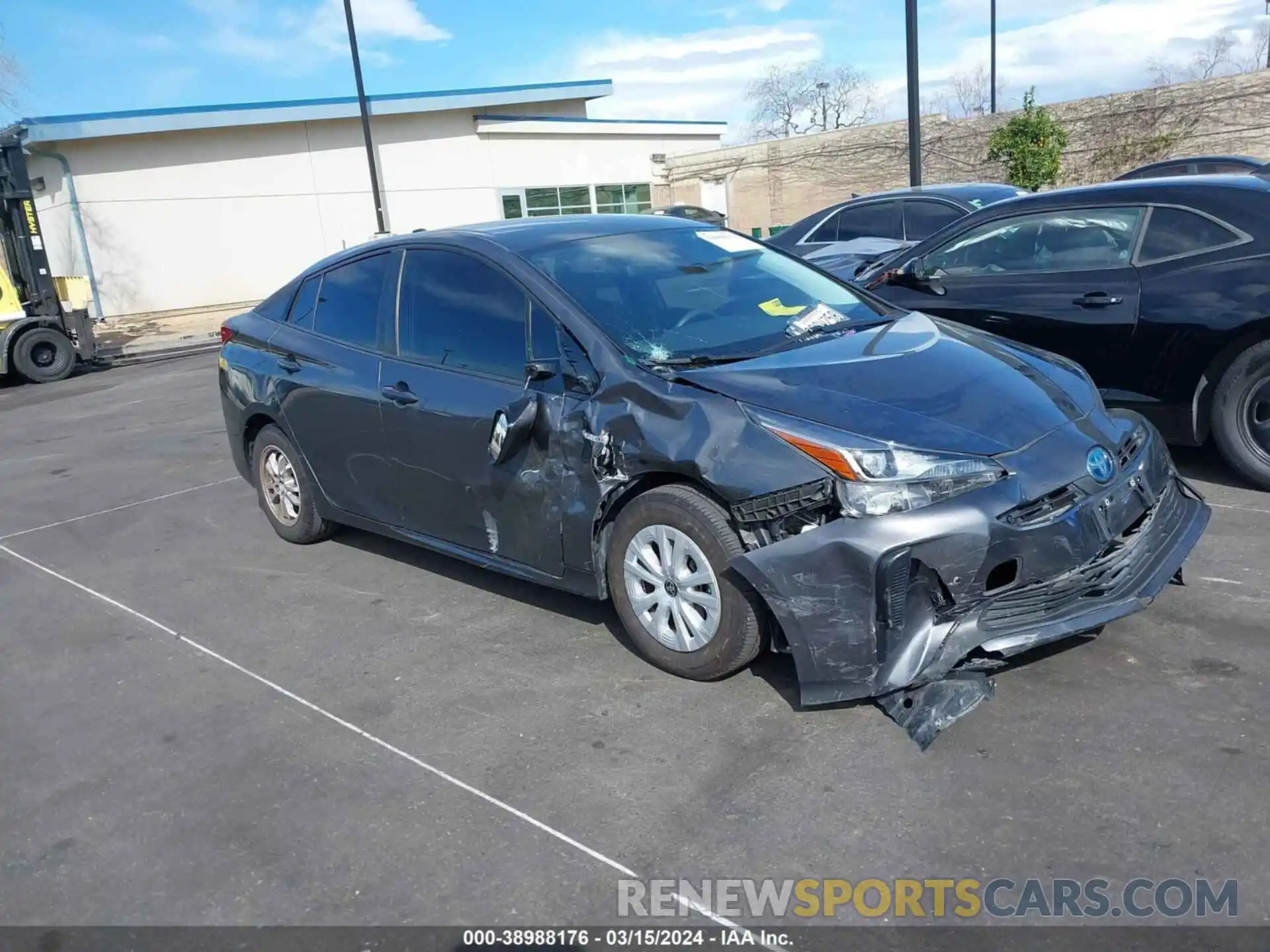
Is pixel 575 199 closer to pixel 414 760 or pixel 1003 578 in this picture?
pixel 414 760

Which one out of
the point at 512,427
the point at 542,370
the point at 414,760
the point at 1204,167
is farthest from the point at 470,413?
the point at 1204,167

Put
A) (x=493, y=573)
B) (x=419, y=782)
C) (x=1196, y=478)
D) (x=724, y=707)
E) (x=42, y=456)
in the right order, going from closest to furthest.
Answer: (x=419, y=782), (x=724, y=707), (x=493, y=573), (x=1196, y=478), (x=42, y=456)

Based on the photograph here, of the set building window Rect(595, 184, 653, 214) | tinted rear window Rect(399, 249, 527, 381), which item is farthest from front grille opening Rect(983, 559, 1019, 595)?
building window Rect(595, 184, 653, 214)

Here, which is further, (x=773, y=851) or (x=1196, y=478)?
(x=1196, y=478)

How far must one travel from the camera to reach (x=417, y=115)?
30297mm

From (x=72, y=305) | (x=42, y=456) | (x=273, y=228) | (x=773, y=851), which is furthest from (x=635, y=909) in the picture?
(x=273, y=228)

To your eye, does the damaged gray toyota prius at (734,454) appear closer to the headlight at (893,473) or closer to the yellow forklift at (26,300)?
the headlight at (893,473)

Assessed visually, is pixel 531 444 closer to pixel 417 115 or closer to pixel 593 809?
pixel 593 809

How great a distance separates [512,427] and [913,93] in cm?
Answer: 1185

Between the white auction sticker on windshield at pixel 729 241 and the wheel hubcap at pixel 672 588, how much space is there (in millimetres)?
1773

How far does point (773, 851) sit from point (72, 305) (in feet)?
57.8

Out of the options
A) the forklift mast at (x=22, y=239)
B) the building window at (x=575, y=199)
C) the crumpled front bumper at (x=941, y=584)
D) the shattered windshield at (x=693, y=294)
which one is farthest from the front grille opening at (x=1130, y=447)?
the building window at (x=575, y=199)

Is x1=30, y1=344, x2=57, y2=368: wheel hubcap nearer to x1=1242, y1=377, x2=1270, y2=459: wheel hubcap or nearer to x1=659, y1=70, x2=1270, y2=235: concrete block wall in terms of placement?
x1=1242, y1=377, x2=1270, y2=459: wheel hubcap

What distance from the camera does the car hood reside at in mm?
3572
